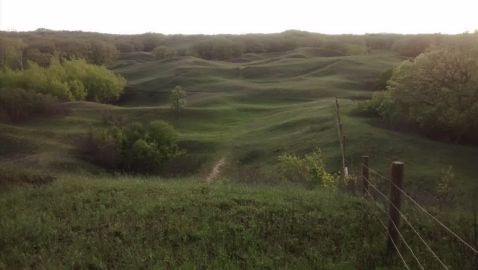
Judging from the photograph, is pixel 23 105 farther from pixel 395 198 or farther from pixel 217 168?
pixel 395 198

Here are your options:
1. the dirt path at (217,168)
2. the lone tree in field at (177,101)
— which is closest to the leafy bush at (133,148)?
the dirt path at (217,168)

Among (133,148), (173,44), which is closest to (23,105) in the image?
(133,148)

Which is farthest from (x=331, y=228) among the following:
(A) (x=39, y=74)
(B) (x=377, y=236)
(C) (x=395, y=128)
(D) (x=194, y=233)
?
(A) (x=39, y=74)

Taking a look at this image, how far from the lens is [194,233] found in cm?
812

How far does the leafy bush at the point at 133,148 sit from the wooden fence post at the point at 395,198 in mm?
31835

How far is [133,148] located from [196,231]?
102 feet

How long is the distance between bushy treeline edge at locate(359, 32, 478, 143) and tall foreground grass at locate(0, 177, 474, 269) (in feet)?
92.3

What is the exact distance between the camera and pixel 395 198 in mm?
6855

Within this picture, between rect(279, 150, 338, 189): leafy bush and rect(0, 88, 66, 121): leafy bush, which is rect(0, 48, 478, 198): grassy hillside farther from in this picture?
rect(279, 150, 338, 189): leafy bush

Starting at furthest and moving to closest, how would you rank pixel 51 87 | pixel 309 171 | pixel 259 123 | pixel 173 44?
pixel 173 44 → pixel 51 87 → pixel 259 123 → pixel 309 171

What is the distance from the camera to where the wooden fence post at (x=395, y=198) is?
674cm

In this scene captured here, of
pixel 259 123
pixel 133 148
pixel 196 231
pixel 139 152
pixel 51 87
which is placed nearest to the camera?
pixel 196 231

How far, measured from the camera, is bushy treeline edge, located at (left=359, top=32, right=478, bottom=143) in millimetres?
34344

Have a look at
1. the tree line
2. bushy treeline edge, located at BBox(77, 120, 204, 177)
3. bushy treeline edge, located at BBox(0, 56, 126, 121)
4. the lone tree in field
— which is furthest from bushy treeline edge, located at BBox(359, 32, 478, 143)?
bushy treeline edge, located at BBox(0, 56, 126, 121)
